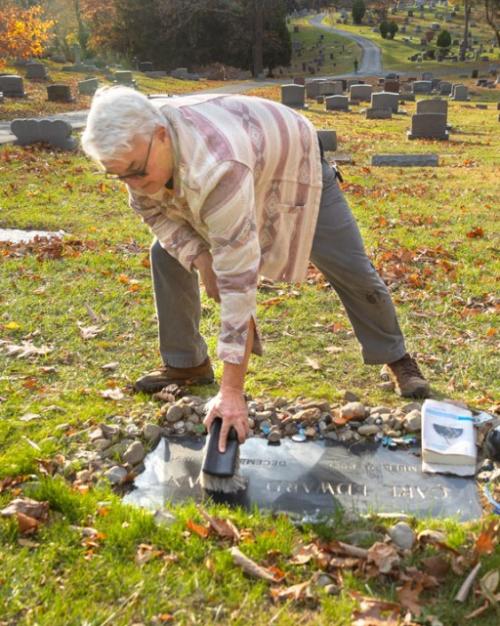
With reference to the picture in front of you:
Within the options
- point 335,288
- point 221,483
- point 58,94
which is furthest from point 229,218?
point 58,94

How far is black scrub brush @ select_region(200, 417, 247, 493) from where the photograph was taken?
3.03m

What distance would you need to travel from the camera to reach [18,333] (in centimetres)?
511

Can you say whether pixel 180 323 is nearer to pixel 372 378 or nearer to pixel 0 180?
pixel 372 378

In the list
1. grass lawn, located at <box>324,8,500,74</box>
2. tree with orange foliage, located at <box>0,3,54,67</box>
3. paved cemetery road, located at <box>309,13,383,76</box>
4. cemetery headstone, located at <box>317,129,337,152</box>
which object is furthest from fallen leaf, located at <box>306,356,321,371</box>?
grass lawn, located at <box>324,8,500,74</box>

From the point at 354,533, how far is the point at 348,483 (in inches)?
16.0

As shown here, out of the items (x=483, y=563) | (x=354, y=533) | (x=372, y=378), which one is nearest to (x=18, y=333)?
(x=372, y=378)

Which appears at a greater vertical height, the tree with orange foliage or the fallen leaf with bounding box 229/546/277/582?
the tree with orange foliage

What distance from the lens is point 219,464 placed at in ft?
10.0

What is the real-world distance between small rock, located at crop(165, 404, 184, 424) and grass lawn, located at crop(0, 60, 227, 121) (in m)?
16.6

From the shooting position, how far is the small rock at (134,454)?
3.45m

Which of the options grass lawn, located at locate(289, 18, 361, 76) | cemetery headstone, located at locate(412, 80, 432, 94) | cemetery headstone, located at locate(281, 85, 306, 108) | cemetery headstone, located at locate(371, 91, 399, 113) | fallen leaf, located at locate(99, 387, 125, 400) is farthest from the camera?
grass lawn, located at locate(289, 18, 361, 76)

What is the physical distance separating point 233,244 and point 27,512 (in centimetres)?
140

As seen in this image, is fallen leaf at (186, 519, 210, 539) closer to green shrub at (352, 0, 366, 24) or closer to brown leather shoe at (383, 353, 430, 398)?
brown leather shoe at (383, 353, 430, 398)

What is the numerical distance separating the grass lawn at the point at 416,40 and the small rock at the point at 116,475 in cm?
4623
